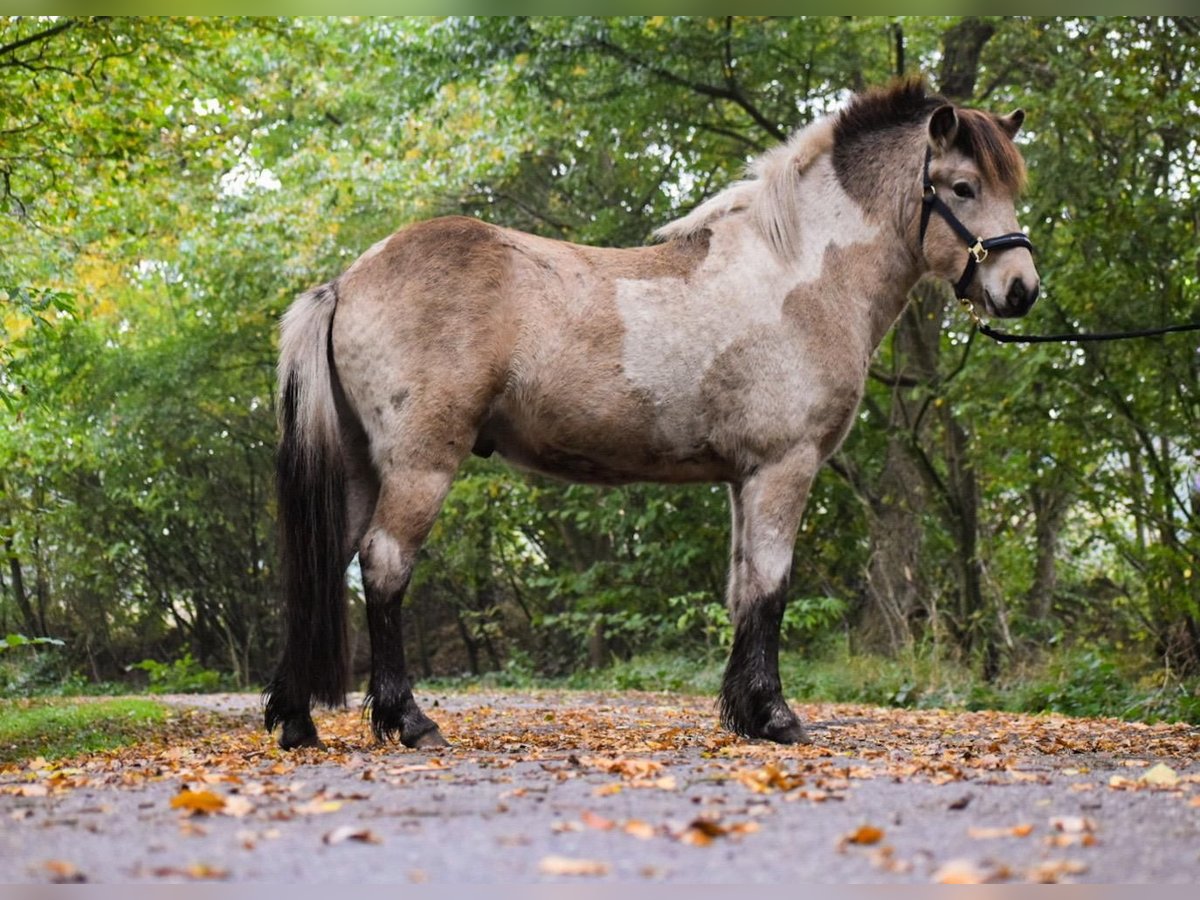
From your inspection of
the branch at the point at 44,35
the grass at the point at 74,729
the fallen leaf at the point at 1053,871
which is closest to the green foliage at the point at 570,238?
the branch at the point at 44,35

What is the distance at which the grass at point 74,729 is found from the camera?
8.14 meters

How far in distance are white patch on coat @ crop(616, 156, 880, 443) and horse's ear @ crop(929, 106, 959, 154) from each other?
576mm

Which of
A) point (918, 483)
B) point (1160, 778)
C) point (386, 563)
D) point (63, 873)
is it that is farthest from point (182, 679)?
point (63, 873)

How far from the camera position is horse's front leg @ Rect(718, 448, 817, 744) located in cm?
589

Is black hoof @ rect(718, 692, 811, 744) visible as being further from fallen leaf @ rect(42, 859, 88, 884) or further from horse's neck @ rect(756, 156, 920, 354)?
fallen leaf @ rect(42, 859, 88, 884)

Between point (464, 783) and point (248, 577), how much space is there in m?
17.2

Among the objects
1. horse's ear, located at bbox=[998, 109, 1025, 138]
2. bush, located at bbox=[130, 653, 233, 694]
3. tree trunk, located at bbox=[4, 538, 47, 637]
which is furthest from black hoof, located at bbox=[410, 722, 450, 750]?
tree trunk, located at bbox=[4, 538, 47, 637]

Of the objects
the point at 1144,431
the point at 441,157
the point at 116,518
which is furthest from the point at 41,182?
the point at 116,518

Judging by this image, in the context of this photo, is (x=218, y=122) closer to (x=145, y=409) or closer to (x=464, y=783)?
A: (x=145, y=409)

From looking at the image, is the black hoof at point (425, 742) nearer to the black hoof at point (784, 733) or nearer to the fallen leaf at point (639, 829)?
the black hoof at point (784, 733)

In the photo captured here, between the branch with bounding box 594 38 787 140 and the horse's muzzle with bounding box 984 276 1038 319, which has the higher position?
the branch with bounding box 594 38 787 140

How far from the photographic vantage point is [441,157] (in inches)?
628

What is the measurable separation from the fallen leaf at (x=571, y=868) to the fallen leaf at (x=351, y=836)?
1.76ft

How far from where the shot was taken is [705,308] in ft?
20.0
